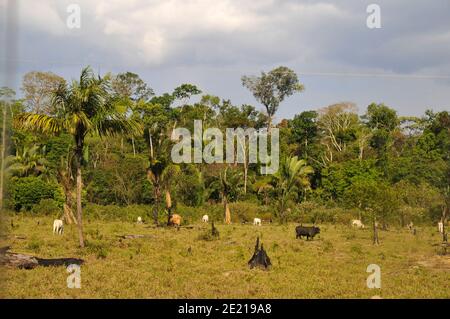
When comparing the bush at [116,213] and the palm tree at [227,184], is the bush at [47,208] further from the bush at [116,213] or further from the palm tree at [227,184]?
the palm tree at [227,184]

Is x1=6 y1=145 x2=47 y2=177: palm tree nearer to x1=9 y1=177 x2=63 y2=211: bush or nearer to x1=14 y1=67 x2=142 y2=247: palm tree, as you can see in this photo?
x1=9 y1=177 x2=63 y2=211: bush

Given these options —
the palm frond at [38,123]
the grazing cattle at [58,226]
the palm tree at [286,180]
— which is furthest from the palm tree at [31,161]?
the palm frond at [38,123]

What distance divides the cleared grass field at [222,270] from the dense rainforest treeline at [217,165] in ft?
12.2

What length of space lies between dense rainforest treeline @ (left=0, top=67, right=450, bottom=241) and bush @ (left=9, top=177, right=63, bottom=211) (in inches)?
3.1

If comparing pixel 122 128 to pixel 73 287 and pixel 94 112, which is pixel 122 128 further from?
pixel 73 287

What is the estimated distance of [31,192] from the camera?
3528 cm

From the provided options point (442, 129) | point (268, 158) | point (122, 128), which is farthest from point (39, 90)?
point (442, 129)

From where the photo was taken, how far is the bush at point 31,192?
1383 inches

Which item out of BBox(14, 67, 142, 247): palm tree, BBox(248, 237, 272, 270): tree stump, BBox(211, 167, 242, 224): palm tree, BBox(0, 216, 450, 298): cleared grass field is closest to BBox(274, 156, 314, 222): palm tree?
BBox(211, 167, 242, 224): palm tree

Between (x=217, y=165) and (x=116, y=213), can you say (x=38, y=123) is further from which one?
(x=217, y=165)

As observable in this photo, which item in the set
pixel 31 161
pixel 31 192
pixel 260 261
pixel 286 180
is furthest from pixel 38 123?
pixel 286 180

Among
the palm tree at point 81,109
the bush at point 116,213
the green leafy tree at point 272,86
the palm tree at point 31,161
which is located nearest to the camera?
the palm tree at point 81,109

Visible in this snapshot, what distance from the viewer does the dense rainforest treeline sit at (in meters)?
18.0
